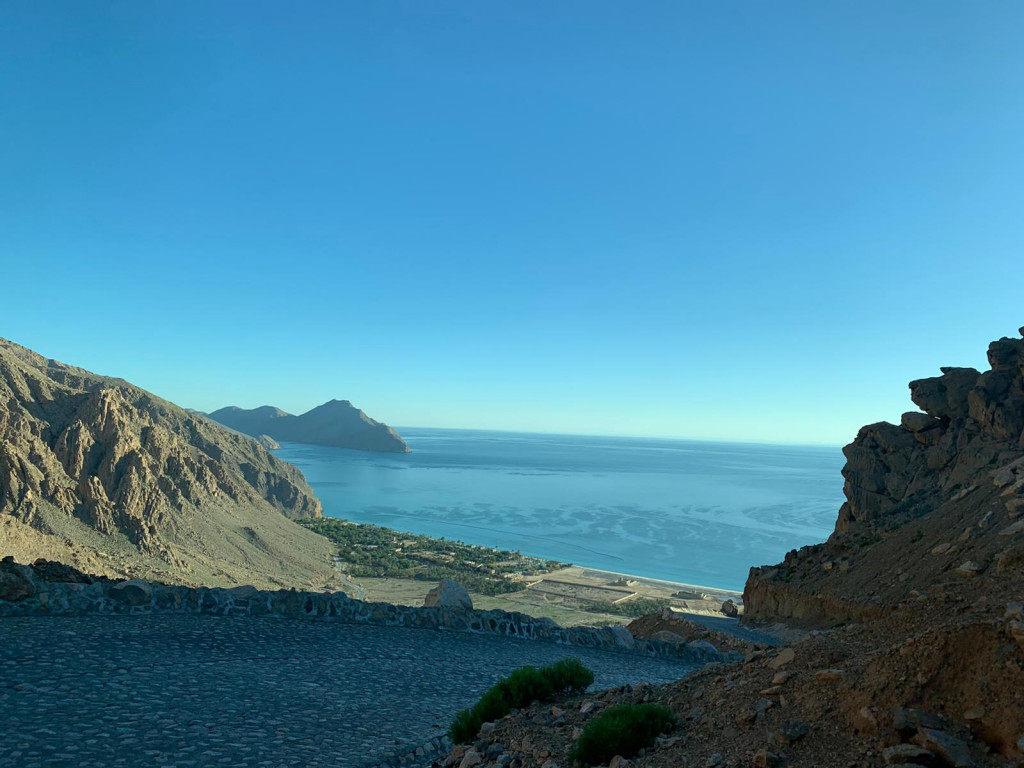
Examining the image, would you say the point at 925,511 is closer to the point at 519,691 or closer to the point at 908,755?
the point at 519,691

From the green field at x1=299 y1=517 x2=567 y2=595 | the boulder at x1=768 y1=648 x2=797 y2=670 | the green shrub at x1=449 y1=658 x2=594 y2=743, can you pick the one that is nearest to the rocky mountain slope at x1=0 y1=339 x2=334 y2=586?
the green field at x1=299 y1=517 x2=567 y2=595

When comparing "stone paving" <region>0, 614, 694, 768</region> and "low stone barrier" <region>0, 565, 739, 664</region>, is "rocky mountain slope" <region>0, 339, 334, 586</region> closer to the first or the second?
"low stone barrier" <region>0, 565, 739, 664</region>

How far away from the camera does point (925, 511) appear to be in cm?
2183

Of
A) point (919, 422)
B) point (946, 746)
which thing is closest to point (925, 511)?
point (919, 422)

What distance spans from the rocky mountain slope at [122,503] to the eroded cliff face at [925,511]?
31.4 m

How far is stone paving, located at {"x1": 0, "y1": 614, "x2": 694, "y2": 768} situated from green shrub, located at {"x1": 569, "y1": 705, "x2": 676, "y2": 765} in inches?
94.3

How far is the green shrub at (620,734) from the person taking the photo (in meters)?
5.10

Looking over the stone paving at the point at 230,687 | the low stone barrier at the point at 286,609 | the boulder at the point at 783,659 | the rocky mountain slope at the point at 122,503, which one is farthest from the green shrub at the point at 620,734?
the rocky mountain slope at the point at 122,503

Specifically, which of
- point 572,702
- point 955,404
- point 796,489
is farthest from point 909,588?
point 796,489

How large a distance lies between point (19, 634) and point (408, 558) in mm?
54332

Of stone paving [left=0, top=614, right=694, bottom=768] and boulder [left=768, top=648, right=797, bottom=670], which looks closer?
boulder [left=768, top=648, right=797, bottom=670]

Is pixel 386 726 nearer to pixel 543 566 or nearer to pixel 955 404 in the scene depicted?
pixel 955 404

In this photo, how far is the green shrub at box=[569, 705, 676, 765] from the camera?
510 centimetres

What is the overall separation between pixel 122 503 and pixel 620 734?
45.3 metres
